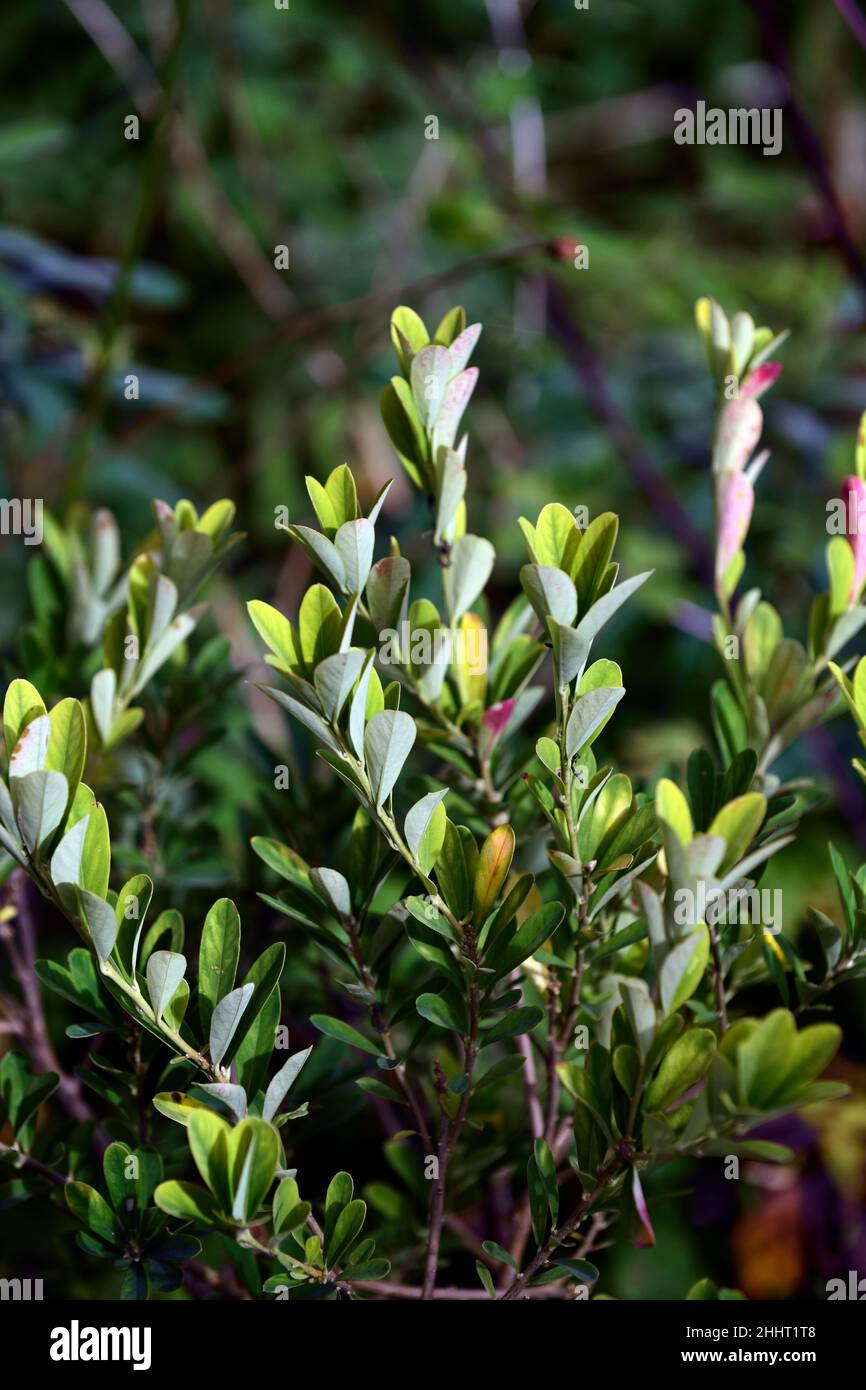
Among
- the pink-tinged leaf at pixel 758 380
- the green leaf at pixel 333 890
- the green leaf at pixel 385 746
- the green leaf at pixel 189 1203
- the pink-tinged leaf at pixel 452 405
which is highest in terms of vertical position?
the pink-tinged leaf at pixel 758 380

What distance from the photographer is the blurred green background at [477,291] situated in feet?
2.90

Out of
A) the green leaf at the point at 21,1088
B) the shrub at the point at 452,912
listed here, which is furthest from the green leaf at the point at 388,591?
the green leaf at the point at 21,1088

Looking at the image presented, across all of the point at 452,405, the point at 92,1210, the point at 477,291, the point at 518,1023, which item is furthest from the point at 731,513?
the point at 477,291

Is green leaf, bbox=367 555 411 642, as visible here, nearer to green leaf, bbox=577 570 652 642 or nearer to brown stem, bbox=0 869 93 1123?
green leaf, bbox=577 570 652 642

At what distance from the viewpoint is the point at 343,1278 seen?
0.38m

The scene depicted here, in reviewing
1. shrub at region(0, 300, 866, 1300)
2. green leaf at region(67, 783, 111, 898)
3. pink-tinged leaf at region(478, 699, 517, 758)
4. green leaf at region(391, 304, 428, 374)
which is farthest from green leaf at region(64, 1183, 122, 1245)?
green leaf at region(391, 304, 428, 374)

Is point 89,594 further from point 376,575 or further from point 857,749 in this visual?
point 857,749

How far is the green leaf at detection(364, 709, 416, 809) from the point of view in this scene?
1.19 feet

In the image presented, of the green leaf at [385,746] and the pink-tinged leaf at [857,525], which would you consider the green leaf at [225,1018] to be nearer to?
the green leaf at [385,746]

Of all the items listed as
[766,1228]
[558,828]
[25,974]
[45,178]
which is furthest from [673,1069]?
[45,178]

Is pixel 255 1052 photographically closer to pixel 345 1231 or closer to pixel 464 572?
pixel 345 1231

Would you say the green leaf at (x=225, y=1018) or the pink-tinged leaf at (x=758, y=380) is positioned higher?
the pink-tinged leaf at (x=758, y=380)

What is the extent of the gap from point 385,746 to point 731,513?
8.0 inches

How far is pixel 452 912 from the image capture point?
0.38 metres
